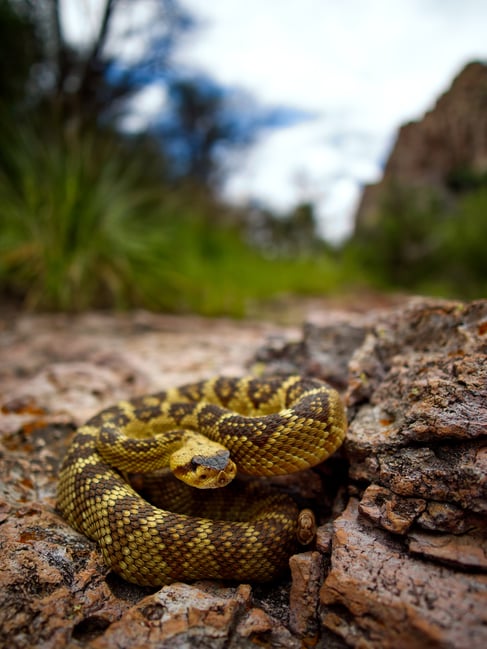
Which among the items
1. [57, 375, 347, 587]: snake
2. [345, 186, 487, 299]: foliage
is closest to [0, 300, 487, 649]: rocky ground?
[57, 375, 347, 587]: snake

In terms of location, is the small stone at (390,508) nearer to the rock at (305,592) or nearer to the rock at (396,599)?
the rock at (396,599)

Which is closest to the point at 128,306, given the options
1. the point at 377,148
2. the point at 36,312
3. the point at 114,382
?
the point at 36,312

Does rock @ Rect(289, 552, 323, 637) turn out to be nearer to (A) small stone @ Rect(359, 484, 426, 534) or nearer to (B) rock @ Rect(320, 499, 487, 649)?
(B) rock @ Rect(320, 499, 487, 649)

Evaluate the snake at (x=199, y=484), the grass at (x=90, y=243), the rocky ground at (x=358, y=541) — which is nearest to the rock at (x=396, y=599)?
the rocky ground at (x=358, y=541)

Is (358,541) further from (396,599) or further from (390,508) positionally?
(396,599)

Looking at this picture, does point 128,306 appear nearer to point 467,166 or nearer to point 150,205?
point 150,205

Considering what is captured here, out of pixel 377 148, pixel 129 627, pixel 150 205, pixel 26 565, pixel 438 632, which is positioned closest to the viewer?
pixel 438 632
